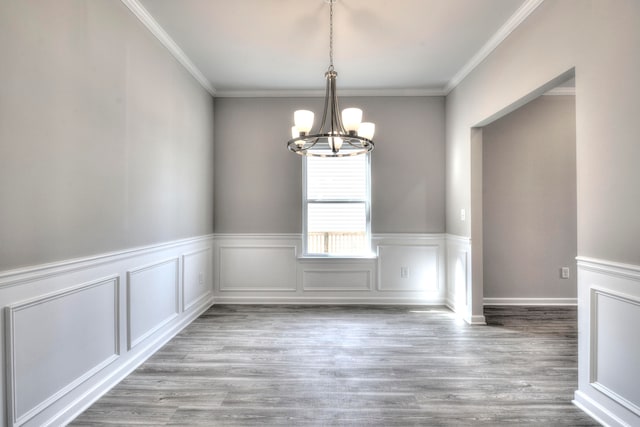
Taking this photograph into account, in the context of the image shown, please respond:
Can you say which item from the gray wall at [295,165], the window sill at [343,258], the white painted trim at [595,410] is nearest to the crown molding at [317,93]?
the gray wall at [295,165]

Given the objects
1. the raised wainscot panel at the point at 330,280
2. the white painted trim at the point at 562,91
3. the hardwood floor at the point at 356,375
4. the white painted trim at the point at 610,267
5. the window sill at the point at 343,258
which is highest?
the white painted trim at the point at 562,91

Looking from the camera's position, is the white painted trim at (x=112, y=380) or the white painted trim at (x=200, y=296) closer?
the white painted trim at (x=112, y=380)

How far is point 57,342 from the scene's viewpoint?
179 centimetres

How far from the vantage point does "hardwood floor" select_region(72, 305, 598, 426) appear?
6.35 ft

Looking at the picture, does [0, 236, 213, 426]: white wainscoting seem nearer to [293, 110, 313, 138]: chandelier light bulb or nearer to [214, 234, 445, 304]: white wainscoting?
[214, 234, 445, 304]: white wainscoting

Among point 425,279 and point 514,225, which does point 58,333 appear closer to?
point 425,279

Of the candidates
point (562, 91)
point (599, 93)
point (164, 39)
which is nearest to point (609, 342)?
point (599, 93)

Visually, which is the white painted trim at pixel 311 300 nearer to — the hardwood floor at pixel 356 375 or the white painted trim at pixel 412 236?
the hardwood floor at pixel 356 375

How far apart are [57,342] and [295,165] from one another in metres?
3.06

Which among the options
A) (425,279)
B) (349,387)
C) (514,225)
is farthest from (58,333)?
(514,225)

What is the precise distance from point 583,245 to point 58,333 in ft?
10.2

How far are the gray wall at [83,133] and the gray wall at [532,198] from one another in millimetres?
3722

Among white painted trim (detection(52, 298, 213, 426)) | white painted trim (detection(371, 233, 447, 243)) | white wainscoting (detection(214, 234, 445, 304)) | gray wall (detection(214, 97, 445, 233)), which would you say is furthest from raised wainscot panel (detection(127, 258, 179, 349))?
white painted trim (detection(371, 233, 447, 243))

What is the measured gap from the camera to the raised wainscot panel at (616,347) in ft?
5.47
